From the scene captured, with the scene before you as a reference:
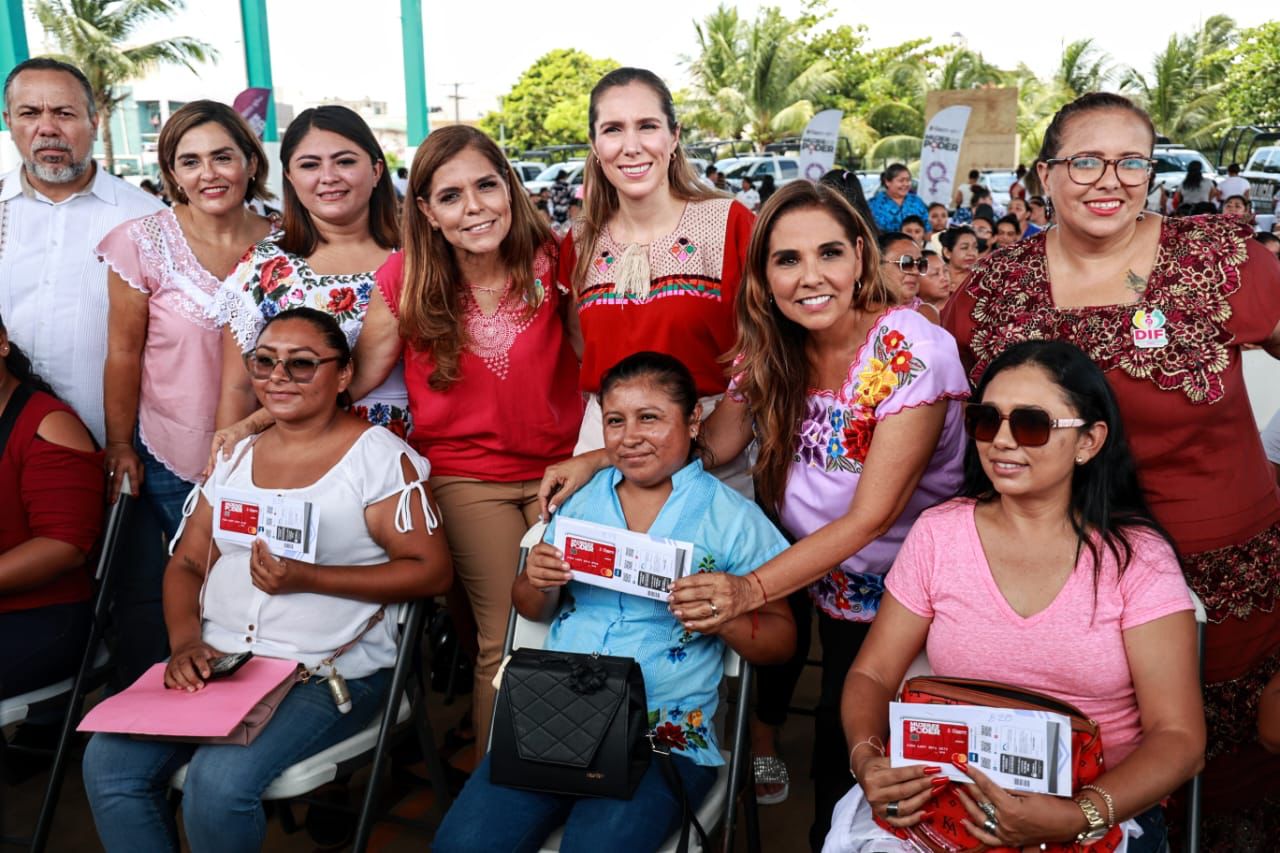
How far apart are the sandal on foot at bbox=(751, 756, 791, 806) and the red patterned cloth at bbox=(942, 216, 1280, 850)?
1.33 meters

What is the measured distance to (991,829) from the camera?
1927 millimetres

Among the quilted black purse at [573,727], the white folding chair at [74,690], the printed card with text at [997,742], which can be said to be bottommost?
the white folding chair at [74,690]

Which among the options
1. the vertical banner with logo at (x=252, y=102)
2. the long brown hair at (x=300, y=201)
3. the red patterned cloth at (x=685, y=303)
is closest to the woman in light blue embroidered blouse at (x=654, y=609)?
the red patterned cloth at (x=685, y=303)

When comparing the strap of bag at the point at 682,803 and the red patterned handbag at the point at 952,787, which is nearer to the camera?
the red patterned handbag at the point at 952,787

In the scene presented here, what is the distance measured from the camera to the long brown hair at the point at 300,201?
331cm

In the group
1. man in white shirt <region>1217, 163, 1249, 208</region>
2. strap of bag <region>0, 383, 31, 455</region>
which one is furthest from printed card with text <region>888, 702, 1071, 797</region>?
man in white shirt <region>1217, 163, 1249, 208</region>

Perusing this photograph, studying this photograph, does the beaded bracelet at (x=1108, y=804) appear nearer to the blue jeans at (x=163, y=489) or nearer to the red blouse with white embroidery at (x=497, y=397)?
the red blouse with white embroidery at (x=497, y=397)

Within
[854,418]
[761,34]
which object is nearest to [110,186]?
[854,418]

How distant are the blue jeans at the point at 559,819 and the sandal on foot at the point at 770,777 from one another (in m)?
1.12

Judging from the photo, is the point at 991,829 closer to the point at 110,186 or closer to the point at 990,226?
the point at 110,186

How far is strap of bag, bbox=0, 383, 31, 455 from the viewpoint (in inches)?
125

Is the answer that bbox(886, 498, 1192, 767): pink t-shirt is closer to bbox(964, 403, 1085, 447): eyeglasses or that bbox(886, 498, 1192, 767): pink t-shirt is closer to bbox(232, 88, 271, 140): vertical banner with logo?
bbox(964, 403, 1085, 447): eyeglasses

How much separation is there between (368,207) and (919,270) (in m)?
2.73

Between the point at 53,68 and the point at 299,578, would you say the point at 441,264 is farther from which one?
the point at 53,68
